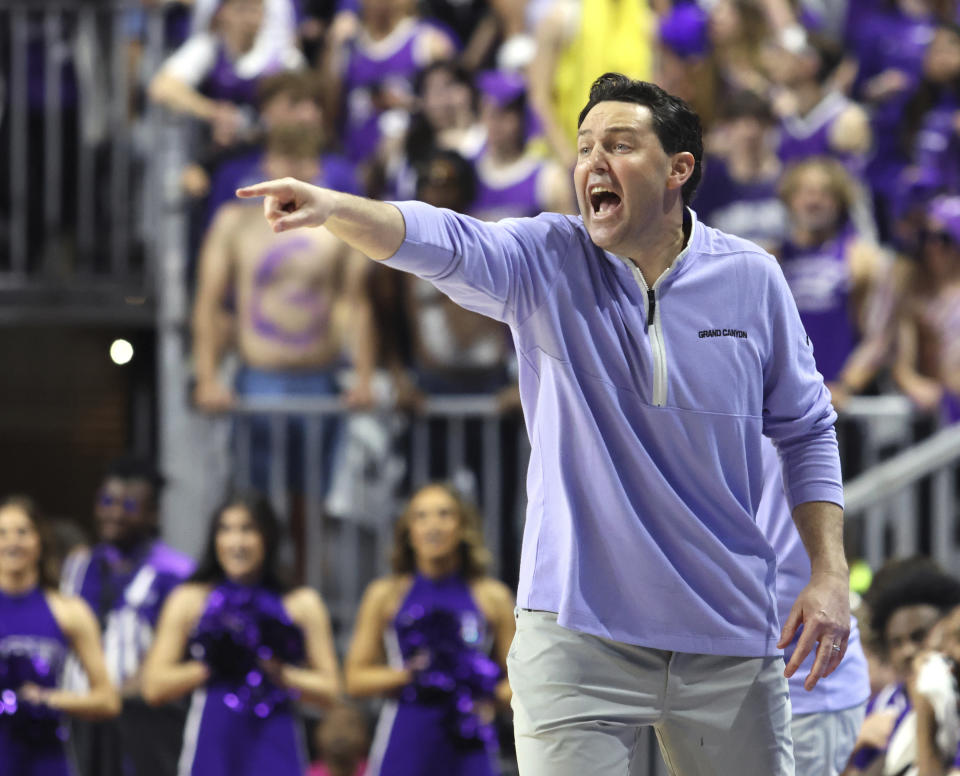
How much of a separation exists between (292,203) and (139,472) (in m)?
4.25

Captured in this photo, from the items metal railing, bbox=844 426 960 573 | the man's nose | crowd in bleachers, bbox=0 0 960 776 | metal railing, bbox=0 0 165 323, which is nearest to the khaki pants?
the man's nose

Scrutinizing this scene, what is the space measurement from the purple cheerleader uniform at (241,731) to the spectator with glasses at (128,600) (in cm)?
43

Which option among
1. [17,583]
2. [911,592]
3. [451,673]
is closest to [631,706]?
[911,592]

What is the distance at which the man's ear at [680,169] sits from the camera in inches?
118

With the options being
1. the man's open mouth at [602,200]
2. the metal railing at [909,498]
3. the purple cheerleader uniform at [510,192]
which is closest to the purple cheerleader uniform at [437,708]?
the metal railing at [909,498]

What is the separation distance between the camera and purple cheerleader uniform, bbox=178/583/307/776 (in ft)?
18.9

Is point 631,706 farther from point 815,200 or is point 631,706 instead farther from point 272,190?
point 815,200

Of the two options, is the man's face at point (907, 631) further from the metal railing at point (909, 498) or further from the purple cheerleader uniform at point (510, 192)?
the purple cheerleader uniform at point (510, 192)

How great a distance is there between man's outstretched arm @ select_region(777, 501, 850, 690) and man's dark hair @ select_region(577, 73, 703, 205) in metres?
0.74

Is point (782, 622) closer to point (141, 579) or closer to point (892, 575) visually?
point (892, 575)

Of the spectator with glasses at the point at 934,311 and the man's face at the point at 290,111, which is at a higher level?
the man's face at the point at 290,111

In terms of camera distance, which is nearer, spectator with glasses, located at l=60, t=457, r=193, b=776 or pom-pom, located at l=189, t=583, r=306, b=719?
pom-pom, located at l=189, t=583, r=306, b=719

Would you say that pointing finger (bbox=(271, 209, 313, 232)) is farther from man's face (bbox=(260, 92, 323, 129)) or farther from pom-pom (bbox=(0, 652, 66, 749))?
man's face (bbox=(260, 92, 323, 129))

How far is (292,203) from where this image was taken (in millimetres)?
2666
